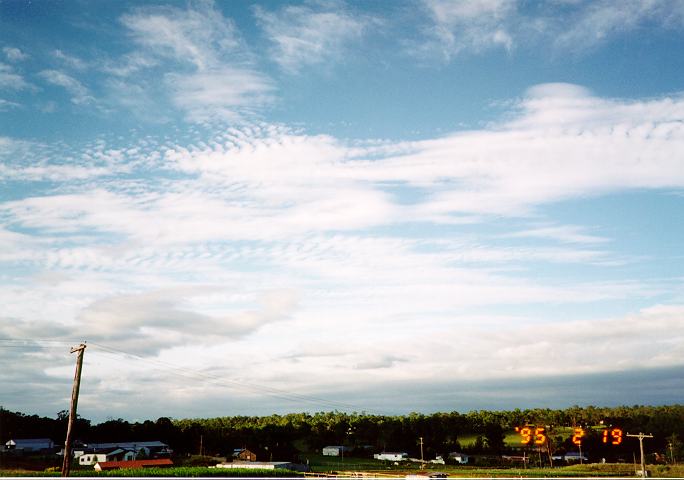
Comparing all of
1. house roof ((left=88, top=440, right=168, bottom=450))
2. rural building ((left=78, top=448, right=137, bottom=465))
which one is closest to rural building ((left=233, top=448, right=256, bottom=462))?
house roof ((left=88, top=440, right=168, bottom=450))

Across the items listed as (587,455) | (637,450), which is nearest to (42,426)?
(587,455)

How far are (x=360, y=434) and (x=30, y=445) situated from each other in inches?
3189

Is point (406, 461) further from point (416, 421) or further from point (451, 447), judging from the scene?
point (416, 421)

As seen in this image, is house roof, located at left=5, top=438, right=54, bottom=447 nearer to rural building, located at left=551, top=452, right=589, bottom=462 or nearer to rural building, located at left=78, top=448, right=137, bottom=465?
rural building, located at left=78, top=448, right=137, bottom=465

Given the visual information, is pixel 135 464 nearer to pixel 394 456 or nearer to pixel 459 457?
pixel 394 456

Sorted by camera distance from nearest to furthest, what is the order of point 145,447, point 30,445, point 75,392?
1. point 75,392
2. point 145,447
3. point 30,445

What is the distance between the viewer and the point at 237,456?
11156 cm

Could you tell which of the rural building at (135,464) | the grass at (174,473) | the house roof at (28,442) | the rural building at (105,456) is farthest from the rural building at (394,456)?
the grass at (174,473)

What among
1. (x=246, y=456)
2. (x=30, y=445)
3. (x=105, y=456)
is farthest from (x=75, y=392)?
(x=30, y=445)

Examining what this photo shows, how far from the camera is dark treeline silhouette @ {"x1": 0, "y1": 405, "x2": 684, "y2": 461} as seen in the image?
120 m

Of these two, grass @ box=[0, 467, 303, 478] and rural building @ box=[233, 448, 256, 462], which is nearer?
grass @ box=[0, 467, 303, 478]

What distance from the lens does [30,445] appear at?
11462 cm

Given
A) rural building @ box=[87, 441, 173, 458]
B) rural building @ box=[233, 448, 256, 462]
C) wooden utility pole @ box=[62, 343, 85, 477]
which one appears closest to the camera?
wooden utility pole @ box=[62, 343, 85, 477]

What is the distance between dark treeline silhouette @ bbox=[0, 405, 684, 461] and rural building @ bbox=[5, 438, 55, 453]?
3.83m
